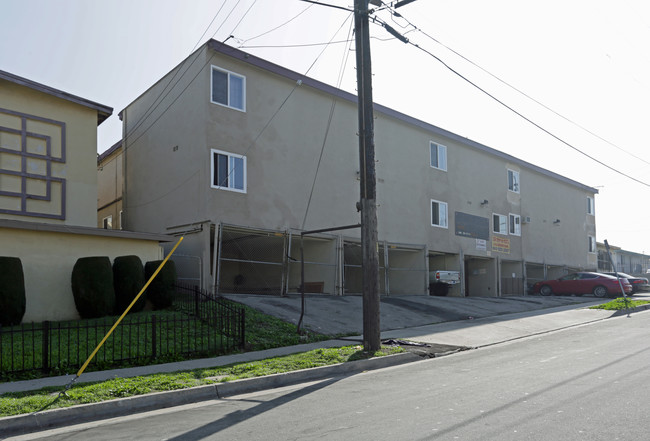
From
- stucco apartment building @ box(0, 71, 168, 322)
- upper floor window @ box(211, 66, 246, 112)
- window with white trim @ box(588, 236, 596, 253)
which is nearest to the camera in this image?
stucco apartment building @ box(0, 71, 168, 322)

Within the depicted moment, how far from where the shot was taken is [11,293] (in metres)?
12.6

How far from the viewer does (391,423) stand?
5836 millimetres

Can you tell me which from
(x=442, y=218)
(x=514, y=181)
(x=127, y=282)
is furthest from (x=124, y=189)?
(x=514, y=181)

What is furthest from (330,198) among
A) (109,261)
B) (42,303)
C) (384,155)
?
(42,303)

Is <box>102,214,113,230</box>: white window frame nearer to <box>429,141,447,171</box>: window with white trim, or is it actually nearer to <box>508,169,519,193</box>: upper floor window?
<box>429,141,447,171</box>: window with white trim

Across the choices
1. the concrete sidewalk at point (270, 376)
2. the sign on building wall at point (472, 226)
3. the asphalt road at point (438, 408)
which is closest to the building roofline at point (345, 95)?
the sign on building wall at point (472, 226)

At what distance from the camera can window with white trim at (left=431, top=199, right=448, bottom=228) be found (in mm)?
26844

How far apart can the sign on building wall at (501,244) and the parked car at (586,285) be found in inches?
106

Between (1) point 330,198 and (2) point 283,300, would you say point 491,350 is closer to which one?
(2) point 283,300

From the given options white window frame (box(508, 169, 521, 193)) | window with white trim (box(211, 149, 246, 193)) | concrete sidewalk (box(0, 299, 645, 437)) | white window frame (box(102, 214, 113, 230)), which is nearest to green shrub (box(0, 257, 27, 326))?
concrete sidewalk (box(0, 299, 645, 437))

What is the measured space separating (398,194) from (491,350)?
44.0ft

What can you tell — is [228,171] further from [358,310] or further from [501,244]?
[501,244]

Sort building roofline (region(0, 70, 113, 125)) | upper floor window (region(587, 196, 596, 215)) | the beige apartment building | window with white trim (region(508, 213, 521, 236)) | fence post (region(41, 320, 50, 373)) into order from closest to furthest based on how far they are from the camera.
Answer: fence post (region(41, 320, 50, 373))
building roofline (region(0, 70, 113, 125))
the beige apartment building
window with white trim (region(508, 213, 521, 236))
upper floor window (region(587, 196, 596, 215))

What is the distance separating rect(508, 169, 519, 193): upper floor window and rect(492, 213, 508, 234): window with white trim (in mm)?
2178
